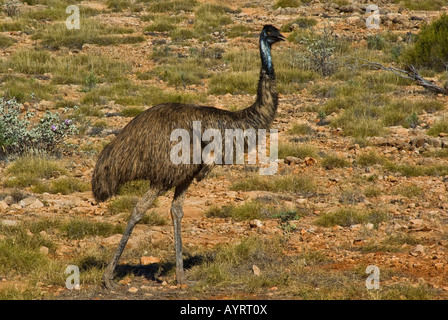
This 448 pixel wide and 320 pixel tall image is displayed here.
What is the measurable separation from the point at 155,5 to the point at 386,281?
22.7 m

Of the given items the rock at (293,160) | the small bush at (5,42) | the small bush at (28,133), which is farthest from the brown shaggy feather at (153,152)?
the small bush at (5,42)

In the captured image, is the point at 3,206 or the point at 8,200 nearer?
the point at 3,206

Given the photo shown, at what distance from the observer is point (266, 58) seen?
645cm

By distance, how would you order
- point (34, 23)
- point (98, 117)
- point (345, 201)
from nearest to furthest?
point (345, 201) → point (98, 117) → point (34, 23)

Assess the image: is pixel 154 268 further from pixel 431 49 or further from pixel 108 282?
pixel 431 49

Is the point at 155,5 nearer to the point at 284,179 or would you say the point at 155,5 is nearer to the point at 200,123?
the point at 284,179

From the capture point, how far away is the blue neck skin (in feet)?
21.0

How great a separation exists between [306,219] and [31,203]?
12.1ft

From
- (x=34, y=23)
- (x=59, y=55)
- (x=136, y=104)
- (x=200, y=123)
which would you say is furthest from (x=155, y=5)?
(x=200, y=123)

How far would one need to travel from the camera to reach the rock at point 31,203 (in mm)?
8391

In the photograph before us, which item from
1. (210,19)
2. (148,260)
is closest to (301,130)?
(148,260)

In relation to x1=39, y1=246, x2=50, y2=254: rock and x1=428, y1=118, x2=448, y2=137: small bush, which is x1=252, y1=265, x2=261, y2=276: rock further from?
x1=428, y1=118, x2=448, y2=137: small bush
